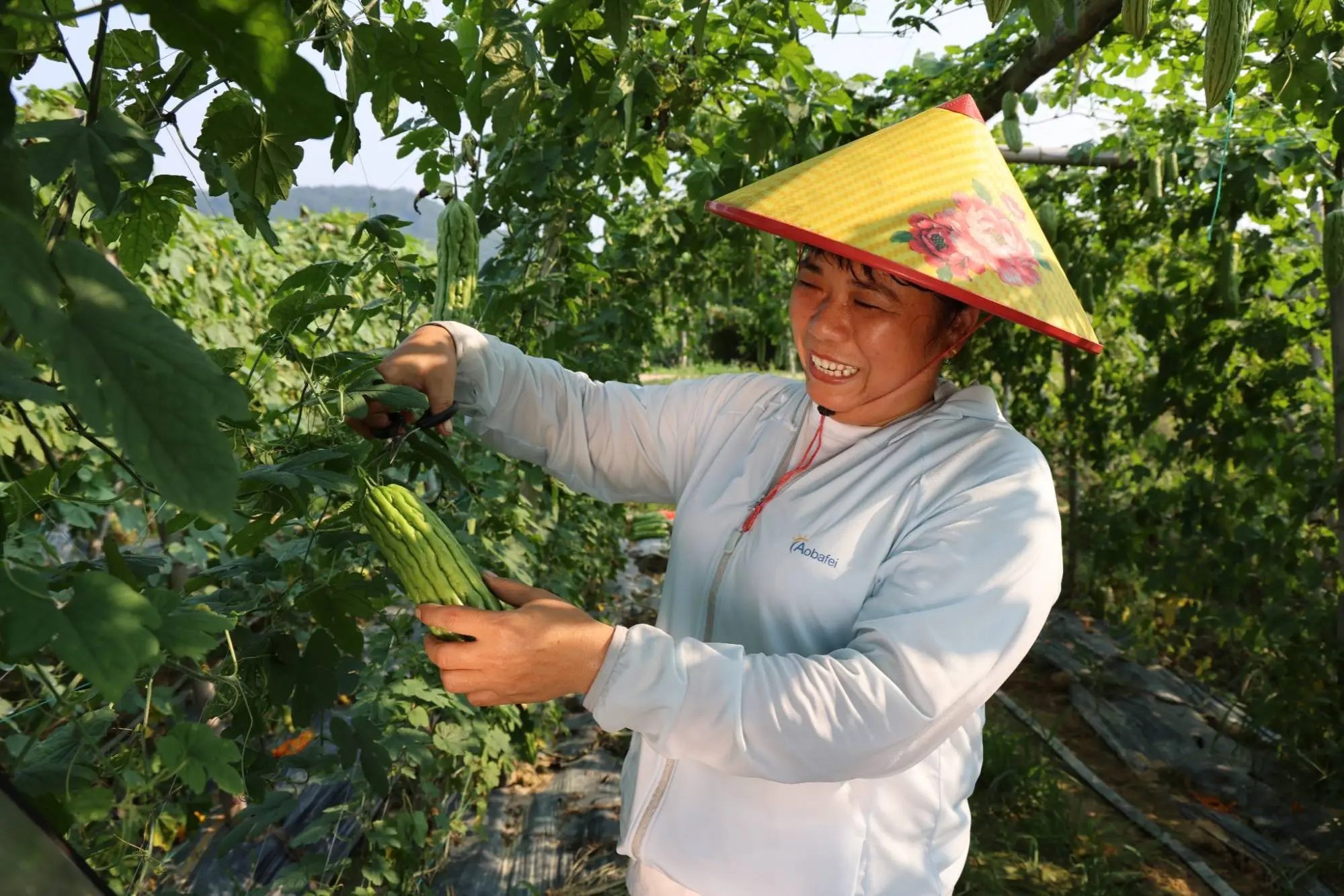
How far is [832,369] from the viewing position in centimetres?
155

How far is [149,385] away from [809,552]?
1.04 metres

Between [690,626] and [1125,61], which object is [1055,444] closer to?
[1125,61]

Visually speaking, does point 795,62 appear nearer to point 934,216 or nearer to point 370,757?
point 934,216

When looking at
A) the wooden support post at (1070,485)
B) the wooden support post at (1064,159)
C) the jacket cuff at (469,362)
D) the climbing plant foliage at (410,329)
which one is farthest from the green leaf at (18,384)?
the wooden support post at (1070,485)

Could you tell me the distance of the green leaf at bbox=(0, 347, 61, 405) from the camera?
654mm

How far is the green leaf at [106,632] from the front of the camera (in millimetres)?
656

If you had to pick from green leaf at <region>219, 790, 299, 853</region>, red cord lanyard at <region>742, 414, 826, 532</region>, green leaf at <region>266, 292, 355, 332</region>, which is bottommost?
green leaf at <region>219, 790, 299, 853</region>

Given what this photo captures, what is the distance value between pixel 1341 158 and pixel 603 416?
316cm

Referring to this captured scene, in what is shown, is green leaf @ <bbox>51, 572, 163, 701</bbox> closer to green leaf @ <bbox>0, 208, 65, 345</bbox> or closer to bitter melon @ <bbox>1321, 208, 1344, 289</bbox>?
green leaf @ <bbox>0, 208, 65, 345</bbox>

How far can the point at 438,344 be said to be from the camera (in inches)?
61.2

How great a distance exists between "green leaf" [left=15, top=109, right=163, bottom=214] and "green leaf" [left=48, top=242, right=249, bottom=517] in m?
0.27

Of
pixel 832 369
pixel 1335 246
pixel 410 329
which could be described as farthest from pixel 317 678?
pixel 1335 246

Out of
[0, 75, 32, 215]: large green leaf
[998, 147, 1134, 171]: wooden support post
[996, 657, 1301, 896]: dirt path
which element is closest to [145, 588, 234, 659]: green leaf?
[0, 75, 32, 215]: large green leaf

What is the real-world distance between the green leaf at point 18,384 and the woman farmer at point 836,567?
1.74 ft
